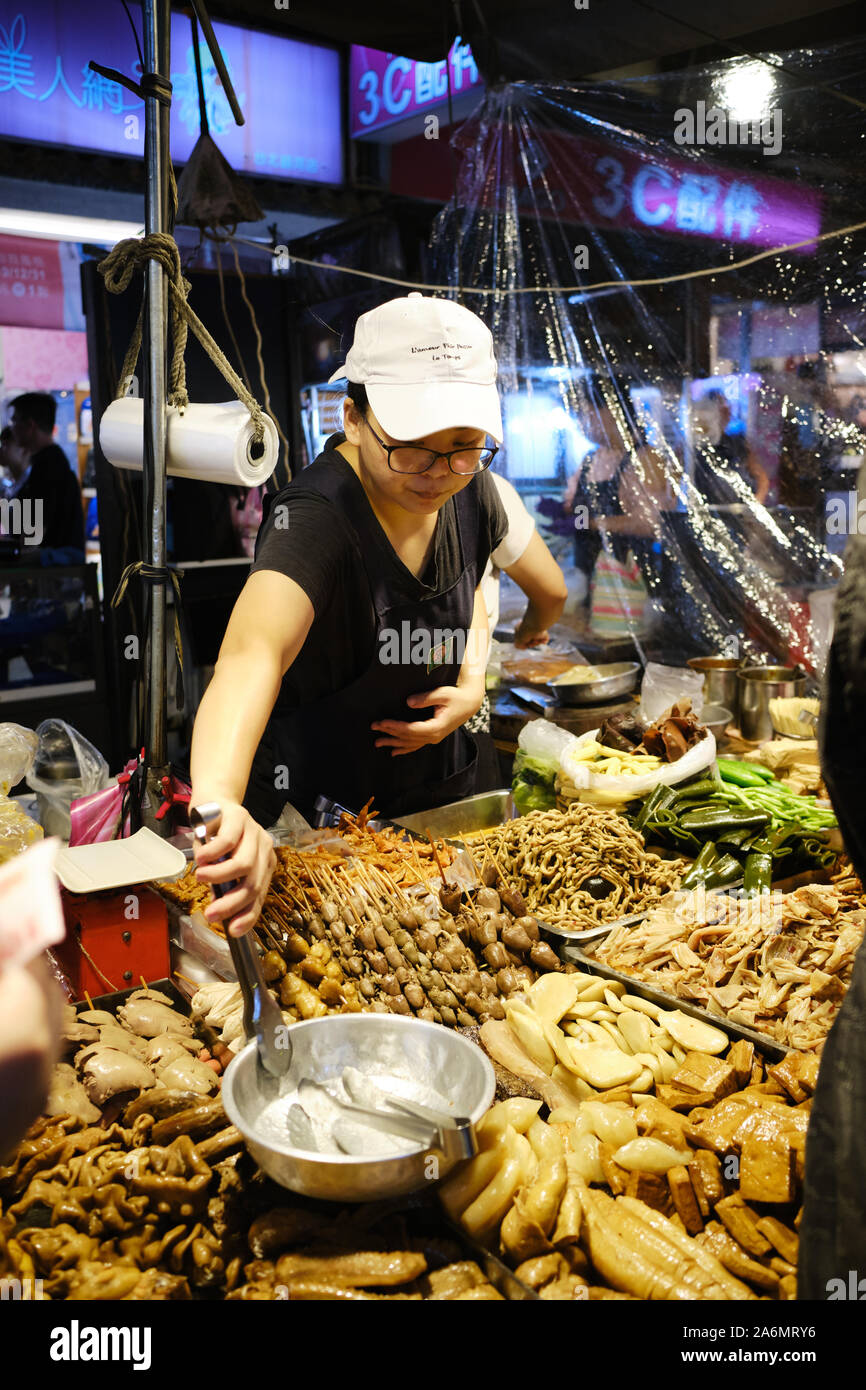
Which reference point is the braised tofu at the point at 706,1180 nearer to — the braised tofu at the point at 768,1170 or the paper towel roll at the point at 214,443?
the braised tofu at the point at 768,1170

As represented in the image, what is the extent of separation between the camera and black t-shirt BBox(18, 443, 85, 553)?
6.87 metres

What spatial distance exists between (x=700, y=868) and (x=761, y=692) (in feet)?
5.15

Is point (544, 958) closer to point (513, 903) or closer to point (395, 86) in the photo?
point (513, 903)

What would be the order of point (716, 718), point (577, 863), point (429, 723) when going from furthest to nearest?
1. point (716, 718)
2. point (429, 723)
3. point (577, 863)

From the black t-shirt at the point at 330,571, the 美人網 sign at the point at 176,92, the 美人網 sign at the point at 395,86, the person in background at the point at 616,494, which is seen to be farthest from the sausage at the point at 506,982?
the 美人網 sign at the point at 395,86

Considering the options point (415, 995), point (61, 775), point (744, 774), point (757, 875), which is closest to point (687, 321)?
point (744, 774)

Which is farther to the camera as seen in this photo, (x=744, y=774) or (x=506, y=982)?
(x=744, y=774)

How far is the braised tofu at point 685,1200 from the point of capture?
1.46 meters

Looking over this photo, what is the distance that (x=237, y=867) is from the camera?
1.46m

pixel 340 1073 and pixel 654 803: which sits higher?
pixel 654 803

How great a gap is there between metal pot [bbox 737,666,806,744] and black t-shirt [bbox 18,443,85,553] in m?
4.73

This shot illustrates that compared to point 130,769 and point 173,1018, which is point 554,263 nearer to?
point 130,769

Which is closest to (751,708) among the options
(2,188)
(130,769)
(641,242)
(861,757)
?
(641,242)

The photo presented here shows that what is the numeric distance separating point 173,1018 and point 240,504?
446 centimetres
